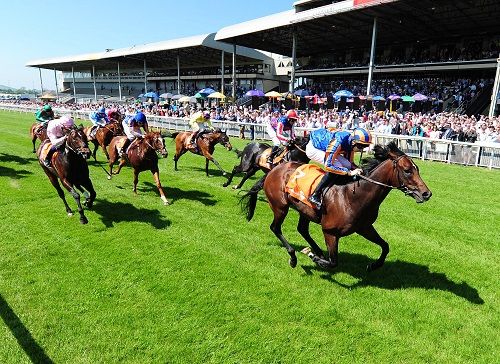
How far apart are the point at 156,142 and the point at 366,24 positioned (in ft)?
96.1

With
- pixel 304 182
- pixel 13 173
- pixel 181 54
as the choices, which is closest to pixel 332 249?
pixel 304 182

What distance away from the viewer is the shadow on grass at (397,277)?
4.93 metres

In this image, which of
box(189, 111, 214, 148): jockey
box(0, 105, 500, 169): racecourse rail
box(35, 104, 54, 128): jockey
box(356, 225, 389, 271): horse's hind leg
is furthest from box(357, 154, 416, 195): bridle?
box(0, 105, 500, 169): racecourse rail

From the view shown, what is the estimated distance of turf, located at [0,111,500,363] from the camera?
3.72m

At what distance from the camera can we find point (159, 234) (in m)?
6.63

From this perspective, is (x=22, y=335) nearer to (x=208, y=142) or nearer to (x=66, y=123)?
(x=66, y=123)

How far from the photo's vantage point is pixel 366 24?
105 ft

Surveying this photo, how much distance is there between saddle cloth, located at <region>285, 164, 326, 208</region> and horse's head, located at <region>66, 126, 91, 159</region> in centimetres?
398

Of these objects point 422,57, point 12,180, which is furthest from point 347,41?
point 12,180

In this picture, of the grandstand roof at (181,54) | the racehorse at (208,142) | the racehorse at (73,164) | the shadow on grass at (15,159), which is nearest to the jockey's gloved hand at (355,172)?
the racehorse at (73,164)

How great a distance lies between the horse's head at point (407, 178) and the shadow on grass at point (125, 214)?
4.37 metres

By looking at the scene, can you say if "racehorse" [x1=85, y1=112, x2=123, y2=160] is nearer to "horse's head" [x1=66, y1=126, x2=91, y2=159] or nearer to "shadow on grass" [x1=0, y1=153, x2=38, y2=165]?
"shadow on grass" [x1=0, y1=153, x2=38, y2=165]

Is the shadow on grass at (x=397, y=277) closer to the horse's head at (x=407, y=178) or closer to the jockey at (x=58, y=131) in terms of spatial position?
the horse's head at (x=407, y=178)

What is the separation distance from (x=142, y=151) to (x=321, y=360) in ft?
22.0
